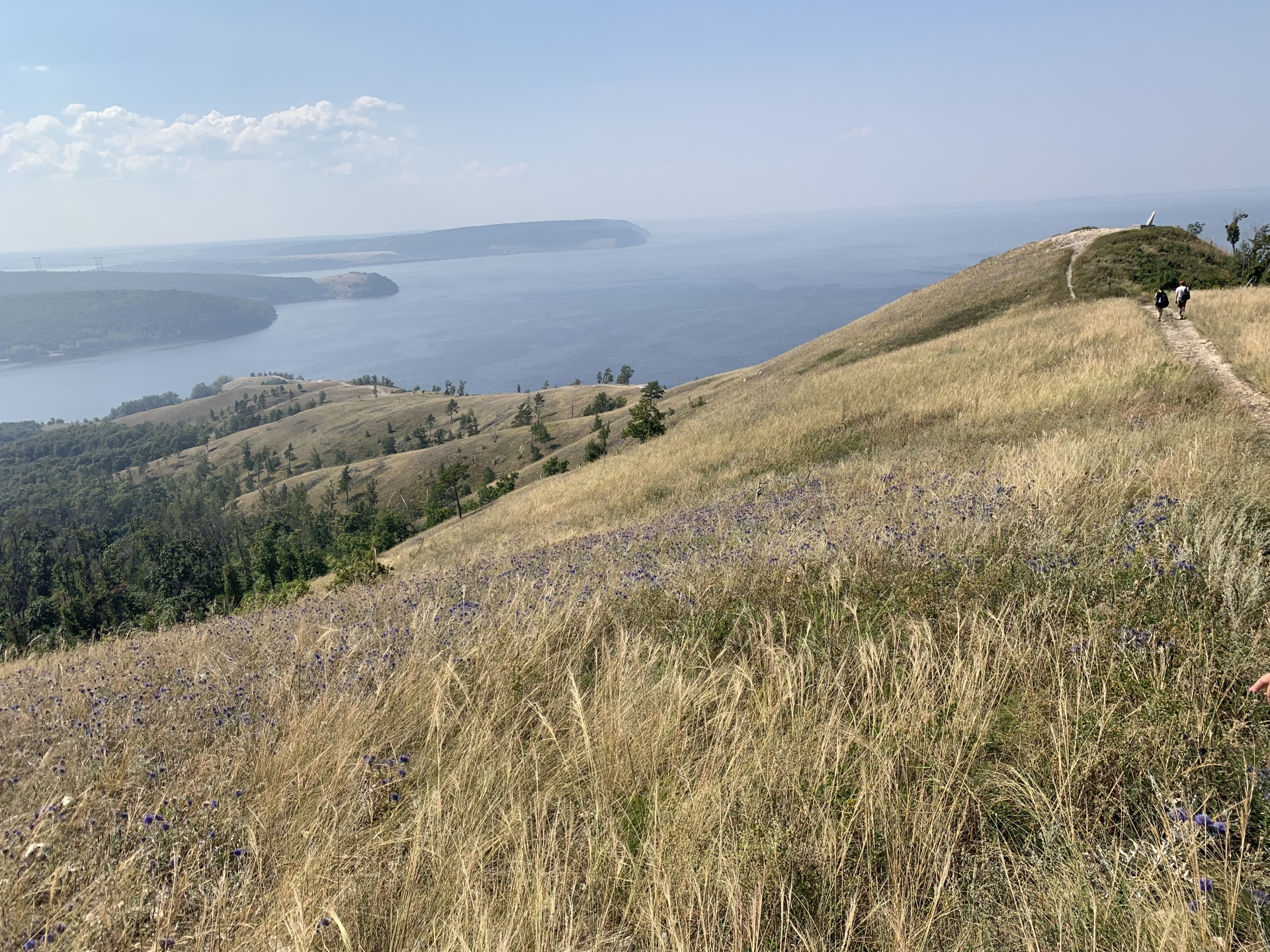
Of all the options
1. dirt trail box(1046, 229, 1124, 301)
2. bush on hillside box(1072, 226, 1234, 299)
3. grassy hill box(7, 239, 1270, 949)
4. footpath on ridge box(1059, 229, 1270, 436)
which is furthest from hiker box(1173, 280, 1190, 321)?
grassy hill box(7, 239, 1270, 949)

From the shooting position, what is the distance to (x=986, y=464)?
717 centimetres

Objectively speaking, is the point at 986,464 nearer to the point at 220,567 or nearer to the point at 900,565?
the point at 900,565

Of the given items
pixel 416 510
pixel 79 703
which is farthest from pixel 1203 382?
pixel 416 510

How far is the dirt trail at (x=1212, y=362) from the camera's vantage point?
30.1 feet

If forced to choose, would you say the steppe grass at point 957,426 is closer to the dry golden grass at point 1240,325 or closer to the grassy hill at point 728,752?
the dry golden grass at point 1240,325

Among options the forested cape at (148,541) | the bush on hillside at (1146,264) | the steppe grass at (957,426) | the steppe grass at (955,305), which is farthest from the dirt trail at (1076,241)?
the forested cape at (148,541)

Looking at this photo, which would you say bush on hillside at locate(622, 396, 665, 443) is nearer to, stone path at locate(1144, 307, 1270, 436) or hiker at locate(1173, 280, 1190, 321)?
hiker at locate(1173, 280, 1190, 321)

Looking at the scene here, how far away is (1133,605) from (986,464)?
437 centimetres

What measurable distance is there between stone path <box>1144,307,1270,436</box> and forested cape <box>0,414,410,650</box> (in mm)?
42298

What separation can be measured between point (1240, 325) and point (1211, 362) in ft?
14.9

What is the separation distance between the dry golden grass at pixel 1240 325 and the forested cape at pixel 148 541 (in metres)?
43.1

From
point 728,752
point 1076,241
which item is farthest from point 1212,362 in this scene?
point 1076,241

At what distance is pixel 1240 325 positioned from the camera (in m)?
15.5

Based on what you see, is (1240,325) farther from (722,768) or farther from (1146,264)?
(1146,264)
